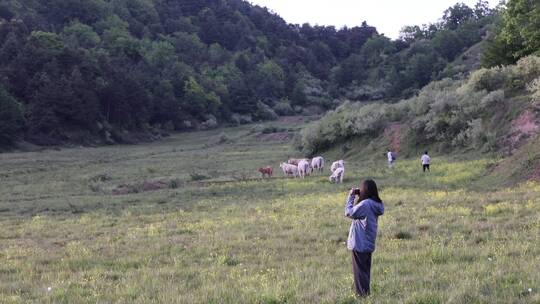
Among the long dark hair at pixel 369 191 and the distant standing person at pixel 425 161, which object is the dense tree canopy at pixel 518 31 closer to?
the distant standing person at pixel 425 161

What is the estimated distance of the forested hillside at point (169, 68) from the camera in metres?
84.0

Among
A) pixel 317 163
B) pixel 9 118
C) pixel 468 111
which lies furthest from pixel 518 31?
pixel 9 118

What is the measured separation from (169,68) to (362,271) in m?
125

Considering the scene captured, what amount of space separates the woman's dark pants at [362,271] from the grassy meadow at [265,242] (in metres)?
0.23

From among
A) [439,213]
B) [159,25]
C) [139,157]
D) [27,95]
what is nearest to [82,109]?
[27,95]

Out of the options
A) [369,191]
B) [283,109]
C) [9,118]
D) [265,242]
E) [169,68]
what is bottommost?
[265,242]

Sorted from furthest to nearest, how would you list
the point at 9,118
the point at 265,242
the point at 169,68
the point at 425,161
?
the point at 169,68 < the point at 9,118 < the point at 425,161 < the point at 265,242

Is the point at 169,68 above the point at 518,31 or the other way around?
above

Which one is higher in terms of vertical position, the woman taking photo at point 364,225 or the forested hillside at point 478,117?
the forested hillside at point 478,117

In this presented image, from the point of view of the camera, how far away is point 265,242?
49.7ft

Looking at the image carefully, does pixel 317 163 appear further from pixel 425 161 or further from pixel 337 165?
pixel 425 161

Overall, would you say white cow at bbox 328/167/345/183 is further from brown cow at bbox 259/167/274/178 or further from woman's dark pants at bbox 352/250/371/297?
woman's dark pants at bbox 352/250/371/297

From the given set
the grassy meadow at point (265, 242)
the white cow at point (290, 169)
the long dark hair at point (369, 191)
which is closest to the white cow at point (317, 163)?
the white cow at point (290, 169)

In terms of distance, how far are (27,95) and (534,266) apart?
8528cm
